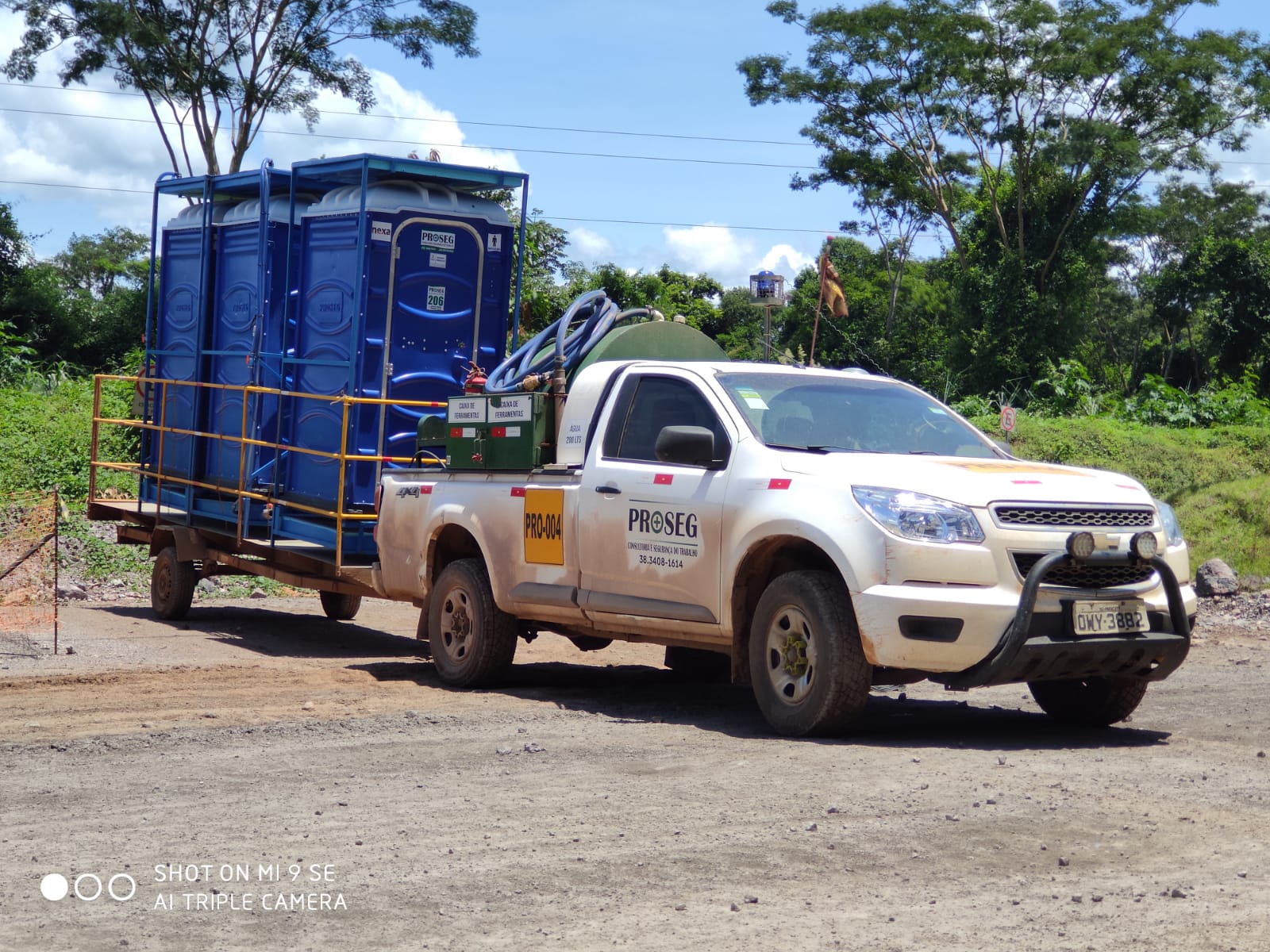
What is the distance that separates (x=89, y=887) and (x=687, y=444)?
3.96 metres

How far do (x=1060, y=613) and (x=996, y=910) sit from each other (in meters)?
2.73

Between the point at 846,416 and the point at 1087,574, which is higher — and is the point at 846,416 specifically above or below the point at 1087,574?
above

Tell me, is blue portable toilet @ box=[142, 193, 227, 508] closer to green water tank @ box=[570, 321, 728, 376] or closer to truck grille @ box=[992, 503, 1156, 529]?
green water tank @ box=[570, 321, 728, 376]

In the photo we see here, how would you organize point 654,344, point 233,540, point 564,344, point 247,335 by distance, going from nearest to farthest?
point 654,344, point 564,344, point 233,540, point 247,335

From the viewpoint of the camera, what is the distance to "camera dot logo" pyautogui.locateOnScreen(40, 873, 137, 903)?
449 centimetres

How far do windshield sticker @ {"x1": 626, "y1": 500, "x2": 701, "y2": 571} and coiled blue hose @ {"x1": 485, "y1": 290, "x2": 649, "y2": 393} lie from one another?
1.70m

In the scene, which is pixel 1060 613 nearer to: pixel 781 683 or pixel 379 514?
pixel 781 683

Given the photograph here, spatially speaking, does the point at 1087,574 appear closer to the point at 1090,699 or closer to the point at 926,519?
the point at 926,519

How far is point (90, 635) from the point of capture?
12.6 m

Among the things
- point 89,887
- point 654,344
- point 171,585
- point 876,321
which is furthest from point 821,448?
point 876,321

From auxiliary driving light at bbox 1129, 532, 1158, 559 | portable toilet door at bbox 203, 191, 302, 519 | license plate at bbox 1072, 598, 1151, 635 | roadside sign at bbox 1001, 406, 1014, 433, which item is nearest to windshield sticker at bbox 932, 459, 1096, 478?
auxiliary driving light at bbox 1129, 532, 1158, 559

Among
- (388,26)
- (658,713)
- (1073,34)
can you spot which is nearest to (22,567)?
(658,713)

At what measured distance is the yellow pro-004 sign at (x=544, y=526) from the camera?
8773mm

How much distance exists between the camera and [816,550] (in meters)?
7.42
